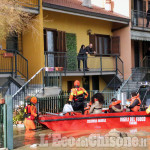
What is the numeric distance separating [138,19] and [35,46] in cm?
860

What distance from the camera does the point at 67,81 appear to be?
16.4m

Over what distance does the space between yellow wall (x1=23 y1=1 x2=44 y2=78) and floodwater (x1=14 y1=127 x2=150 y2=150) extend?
15.5ft

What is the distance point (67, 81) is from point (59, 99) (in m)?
3.99

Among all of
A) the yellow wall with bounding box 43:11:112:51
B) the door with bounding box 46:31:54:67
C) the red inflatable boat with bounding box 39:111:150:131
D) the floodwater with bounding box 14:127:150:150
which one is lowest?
the floodwater with bounding box 14:127:150:150

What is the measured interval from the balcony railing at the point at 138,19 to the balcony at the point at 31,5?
6.89 metres

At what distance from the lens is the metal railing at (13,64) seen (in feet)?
41.1

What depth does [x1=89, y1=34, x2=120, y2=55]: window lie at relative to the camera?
687 inches

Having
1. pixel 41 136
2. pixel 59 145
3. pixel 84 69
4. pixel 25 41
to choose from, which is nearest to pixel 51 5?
pixel 25 41

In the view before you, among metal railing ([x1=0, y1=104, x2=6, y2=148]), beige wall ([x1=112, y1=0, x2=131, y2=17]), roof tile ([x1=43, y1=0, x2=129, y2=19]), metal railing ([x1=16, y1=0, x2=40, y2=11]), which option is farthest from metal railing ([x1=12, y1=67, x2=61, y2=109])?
beige wall ([x1=112, y1=0, x2=131, y2=17])

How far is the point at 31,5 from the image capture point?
13.4 metres

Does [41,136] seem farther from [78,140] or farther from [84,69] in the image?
[84,69]

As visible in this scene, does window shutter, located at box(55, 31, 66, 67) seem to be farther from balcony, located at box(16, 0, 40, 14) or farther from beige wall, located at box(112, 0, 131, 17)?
Answer: beige wall, located at box(112, 0, 131, 17)

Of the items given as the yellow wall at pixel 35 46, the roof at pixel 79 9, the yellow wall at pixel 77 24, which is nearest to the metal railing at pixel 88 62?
the yellow wall at pixel 35 46

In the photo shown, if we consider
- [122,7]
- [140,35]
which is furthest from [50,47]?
[140,35]
